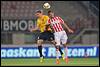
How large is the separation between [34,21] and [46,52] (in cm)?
258

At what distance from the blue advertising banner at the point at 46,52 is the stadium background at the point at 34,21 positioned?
0.47 m

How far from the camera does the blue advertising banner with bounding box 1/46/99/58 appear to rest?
69.5 ft

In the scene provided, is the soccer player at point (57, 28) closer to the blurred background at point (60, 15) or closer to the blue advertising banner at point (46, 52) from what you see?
the blue advertising banner at point (46, 52)

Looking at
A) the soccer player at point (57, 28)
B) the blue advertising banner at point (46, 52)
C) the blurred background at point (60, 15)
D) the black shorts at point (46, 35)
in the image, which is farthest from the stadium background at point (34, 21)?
the soccer player at point (57, 28)

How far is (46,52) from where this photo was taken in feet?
69.7

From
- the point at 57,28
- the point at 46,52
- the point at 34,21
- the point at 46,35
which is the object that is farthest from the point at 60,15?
the point at 57,28

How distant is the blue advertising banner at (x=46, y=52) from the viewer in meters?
21.2

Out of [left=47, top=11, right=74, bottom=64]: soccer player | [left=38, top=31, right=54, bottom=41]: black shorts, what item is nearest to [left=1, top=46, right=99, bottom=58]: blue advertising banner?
[left=38, top=31, right=54, bottom=41]: black shorts

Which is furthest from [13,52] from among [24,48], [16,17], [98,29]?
[98,29]

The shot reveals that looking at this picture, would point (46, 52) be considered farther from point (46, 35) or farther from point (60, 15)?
point (46, 35)

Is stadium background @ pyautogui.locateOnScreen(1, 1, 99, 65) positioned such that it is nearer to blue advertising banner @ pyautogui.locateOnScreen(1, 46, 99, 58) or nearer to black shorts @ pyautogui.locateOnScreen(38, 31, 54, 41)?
blue advertising banner @ pyautogui.locateOnScreen(1, 46, 99, 58)

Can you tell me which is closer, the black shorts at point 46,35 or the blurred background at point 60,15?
the black shorts at point 46,35

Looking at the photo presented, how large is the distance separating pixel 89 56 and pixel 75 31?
2006mm

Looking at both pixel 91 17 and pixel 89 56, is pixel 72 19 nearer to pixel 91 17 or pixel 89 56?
pixel 91 17
